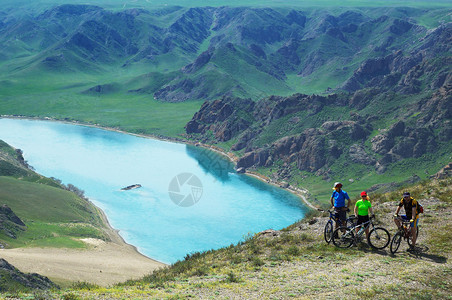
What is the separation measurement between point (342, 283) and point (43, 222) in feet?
198

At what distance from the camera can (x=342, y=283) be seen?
1988 cm

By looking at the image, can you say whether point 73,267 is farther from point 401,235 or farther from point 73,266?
point 401,235

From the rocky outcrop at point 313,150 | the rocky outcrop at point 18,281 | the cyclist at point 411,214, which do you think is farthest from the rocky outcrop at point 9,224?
the rocky outcrop at point 313,150

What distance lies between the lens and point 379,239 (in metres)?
22.9

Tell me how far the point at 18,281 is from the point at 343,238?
66.1 ft

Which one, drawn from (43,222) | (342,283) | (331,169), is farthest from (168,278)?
(331,169)

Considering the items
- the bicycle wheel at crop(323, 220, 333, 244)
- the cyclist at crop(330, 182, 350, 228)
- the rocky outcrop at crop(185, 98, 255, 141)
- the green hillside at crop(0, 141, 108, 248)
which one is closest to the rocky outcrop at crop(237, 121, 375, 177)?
the rocky outcrop at crop(185, 98, 255, 141)

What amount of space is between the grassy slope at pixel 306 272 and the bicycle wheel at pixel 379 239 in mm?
451

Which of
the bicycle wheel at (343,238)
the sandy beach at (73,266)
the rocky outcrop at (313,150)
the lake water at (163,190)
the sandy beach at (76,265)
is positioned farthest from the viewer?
the rocky outcrop at (313,150)

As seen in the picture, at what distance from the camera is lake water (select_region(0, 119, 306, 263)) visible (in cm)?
8862

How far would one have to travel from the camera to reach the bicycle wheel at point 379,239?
22.7m

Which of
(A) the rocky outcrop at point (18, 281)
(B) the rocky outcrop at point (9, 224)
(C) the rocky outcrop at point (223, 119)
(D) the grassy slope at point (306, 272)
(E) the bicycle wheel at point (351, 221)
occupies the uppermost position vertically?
(C) the rocky outcrop at point (223, 119)

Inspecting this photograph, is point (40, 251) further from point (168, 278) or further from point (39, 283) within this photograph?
point (168, 278)

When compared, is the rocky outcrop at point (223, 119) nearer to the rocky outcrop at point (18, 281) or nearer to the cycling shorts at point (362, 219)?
the rocky outcrop at point (18, 281)
